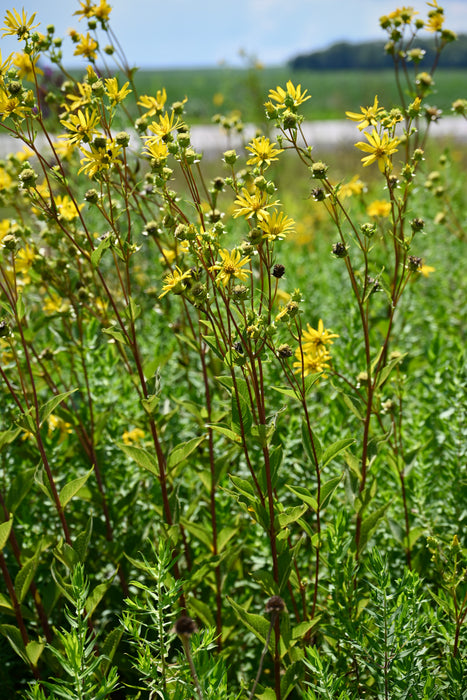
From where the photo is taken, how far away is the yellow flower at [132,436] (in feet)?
7.01

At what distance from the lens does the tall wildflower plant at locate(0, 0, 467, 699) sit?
1.19 meters

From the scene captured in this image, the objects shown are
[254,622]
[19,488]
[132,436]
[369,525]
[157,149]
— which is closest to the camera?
[254,622]

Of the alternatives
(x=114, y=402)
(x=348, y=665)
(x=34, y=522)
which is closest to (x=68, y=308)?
(x=114, y=402)

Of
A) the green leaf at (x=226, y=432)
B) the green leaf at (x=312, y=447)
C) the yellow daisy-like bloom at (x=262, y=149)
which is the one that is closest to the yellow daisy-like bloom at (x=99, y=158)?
the yellow daisy-like bloom at (x=262, y=149)

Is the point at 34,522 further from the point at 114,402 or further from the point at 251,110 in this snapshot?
the point at 251,110

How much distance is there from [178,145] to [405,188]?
1.81 feet

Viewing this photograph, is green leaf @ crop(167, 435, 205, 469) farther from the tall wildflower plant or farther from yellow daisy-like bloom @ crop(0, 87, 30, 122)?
yellow daisy-like bloom @ crop(0, 87, 30, 122)

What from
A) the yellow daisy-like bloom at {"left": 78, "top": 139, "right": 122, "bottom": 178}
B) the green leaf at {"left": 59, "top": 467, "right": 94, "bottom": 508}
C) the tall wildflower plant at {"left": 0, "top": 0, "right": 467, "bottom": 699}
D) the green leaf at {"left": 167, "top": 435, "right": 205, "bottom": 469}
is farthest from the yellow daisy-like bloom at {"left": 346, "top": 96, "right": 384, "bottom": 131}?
the green leaf at {"left": 59, "top": 467, "right": 94, "bottom": 508}

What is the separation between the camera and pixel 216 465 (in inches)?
67.7

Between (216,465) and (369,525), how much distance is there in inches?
19.3

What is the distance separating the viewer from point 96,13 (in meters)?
1.83

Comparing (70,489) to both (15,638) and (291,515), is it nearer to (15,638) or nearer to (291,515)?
(15,638)

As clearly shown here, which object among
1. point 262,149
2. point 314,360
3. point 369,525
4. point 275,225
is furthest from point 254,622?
point 262,149

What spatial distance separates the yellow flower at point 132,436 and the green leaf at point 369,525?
0.95 meters
